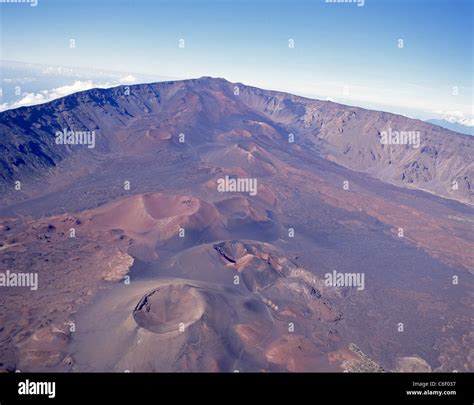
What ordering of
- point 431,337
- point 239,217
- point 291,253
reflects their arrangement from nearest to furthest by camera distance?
point 431,337 < point 291,253 < point 239,217

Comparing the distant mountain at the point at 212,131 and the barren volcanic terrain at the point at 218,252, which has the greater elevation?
the distant mountain at the point at 212,131

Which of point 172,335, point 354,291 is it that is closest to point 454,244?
point 354,291

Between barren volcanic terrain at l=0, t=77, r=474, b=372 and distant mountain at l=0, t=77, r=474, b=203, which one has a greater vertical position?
distant mountain at l=0, t=77, r=474, b=203

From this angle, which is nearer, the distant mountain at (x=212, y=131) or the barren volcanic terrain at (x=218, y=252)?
the barren volcanic terrain at (x=218, y=252)

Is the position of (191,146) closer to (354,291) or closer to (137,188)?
(137,188)

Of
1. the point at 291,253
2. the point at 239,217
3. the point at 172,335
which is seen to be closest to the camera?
the point at 172,335
